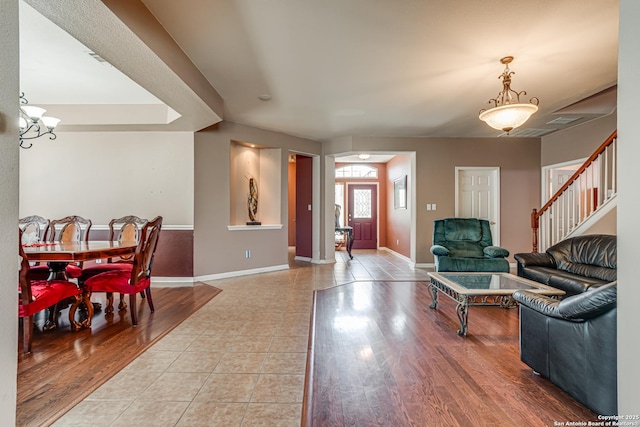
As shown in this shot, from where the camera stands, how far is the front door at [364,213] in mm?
9547

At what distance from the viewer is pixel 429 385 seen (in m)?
1.91

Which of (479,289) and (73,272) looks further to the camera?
Result: (73,272)

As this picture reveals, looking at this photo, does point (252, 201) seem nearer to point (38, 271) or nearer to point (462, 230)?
point (38, 271)

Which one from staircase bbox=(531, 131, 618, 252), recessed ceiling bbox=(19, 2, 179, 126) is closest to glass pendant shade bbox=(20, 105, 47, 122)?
recessed ceiling bbox=(19, 2, 179, 126)

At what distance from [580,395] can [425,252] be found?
4.73 metres

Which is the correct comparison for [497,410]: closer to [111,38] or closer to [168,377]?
[168,377]

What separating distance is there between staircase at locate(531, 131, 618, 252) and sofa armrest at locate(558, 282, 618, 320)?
300 cm

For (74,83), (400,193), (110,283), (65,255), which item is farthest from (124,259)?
(400,193)

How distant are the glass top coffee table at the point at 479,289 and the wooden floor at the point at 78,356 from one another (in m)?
2.62

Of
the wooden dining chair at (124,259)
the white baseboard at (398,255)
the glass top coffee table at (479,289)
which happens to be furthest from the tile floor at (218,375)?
the white baseboard at (398,255)

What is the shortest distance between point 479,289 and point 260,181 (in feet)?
14.2

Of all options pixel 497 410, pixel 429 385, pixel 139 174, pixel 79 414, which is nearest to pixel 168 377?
pixel 79 414

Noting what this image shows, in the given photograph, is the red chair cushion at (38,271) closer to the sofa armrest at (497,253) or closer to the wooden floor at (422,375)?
the wooden floor at (422,375)

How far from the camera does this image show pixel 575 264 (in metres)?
3.64
